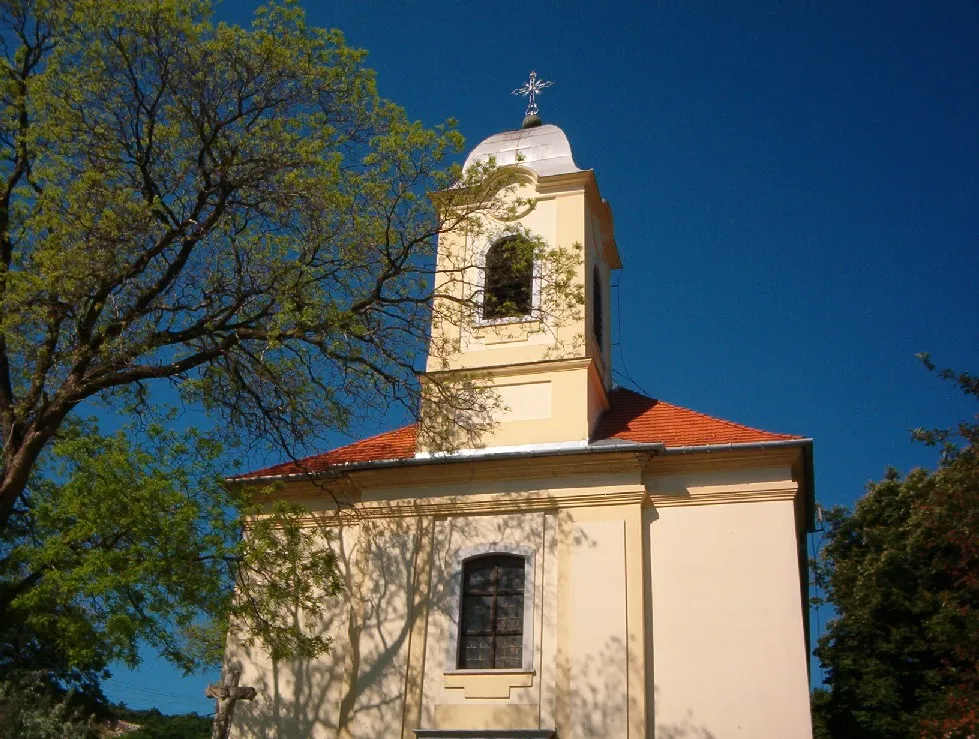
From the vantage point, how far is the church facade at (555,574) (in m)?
12.8

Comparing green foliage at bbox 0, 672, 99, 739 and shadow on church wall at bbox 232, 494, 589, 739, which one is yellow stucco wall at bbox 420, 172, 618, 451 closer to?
shadow on church wall at bbox 232, 494, 589, 739

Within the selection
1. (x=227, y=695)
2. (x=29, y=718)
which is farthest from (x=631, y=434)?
(x=29, y=718)

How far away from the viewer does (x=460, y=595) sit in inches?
562

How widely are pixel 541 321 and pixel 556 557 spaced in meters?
3.63

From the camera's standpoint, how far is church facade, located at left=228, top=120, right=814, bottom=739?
12789 millimetres

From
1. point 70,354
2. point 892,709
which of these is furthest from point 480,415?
point 892,709

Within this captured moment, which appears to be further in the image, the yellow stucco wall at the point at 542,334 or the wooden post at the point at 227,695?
the yellow stucco wall at the point at 542,334

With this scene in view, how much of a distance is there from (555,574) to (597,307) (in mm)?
5888

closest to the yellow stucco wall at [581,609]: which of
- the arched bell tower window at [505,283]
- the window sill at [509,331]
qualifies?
the window sill at [509,331]

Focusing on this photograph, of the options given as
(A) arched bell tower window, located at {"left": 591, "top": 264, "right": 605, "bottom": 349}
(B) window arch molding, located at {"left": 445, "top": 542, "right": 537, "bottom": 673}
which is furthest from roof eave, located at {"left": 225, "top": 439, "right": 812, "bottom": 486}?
(A) arched bell tower window, located at {"left": 591, "top": 264, "right": 605, "bottom": 349}

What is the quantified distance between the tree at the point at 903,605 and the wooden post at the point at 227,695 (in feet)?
35.8

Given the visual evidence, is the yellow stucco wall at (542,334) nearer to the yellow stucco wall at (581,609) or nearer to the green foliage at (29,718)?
the yellow stucco wall at (581,609)

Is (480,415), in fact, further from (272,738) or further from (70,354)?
(70,354)

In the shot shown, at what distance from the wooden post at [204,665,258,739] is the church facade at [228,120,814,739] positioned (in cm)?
117
